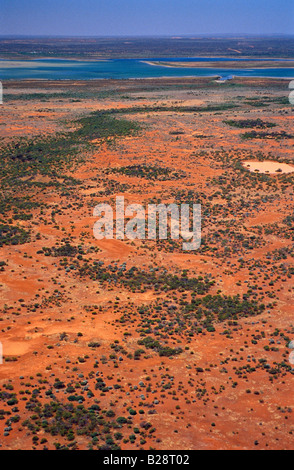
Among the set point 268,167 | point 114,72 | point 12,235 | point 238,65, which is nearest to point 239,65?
point 238,65

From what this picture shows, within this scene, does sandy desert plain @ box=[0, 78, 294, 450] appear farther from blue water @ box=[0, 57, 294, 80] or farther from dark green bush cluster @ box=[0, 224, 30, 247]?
blue water @ box=[0, 57, 294, 80]

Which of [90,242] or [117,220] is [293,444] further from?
[117,220]

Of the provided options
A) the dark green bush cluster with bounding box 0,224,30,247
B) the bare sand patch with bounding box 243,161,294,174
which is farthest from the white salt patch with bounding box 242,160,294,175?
the dark green bush cluster with bounding box 0,224,30,247

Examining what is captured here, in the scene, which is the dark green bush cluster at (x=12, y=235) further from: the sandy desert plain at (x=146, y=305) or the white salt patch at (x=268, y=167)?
the white salt patch at (x=268, y=167)

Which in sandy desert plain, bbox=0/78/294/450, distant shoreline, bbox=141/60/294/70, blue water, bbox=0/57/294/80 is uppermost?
distant shoreline, bbox=141/60/294/70

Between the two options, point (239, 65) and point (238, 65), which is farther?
point (238, 65)

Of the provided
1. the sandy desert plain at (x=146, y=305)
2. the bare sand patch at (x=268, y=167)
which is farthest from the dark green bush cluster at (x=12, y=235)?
the bare sand patch at (x=268, y=167)

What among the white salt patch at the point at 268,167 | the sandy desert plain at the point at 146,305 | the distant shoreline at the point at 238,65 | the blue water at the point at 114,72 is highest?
the distant shoreline at the point at 238,65

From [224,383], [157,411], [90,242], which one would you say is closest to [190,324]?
[224,383]

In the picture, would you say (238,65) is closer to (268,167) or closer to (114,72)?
(114,72)
